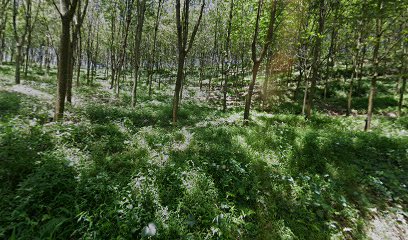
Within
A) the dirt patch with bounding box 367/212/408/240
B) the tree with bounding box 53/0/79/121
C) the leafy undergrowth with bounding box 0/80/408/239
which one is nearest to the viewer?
the leafy undergrowth with bounding box 0/80/408/239

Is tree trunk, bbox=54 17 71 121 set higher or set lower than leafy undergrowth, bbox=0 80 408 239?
higher

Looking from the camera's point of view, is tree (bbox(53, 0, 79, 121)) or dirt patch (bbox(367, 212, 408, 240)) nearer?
dirt patch (bbox(367, 212, 408, 240))

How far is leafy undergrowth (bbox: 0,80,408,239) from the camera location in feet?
11.7

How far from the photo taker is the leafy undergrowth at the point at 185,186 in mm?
3574

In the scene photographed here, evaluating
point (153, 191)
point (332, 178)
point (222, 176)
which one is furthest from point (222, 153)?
point (332, 178)

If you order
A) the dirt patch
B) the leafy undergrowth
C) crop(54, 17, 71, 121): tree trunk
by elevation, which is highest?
crop(54, 17, 71, 121): tree trunk

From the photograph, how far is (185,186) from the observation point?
455 centimetres

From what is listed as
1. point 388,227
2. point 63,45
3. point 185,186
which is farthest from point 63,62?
point 388,227

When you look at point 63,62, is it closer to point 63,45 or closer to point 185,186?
point 63,45

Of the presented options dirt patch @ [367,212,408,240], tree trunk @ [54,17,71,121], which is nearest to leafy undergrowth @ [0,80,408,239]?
dirt patch @ [367,212,408,240]

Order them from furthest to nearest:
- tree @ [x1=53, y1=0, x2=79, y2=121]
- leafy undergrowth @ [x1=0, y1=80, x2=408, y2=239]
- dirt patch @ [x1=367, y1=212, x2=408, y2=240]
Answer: tree @ [x1=53, y1=0, x2=79, y2=121] → dirt patch @ [x1=367, y1=212, x2=408, y2=240] → leafy undergrowth @ [x1=0, y1=80, x2=408, y2=239]

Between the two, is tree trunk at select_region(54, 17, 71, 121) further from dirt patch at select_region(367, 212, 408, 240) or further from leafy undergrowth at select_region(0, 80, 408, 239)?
dirt patch at select_region(367, 212, 408, 240)

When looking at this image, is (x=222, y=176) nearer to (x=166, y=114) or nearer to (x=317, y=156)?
(x=317, y=156)

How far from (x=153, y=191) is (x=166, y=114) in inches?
393
